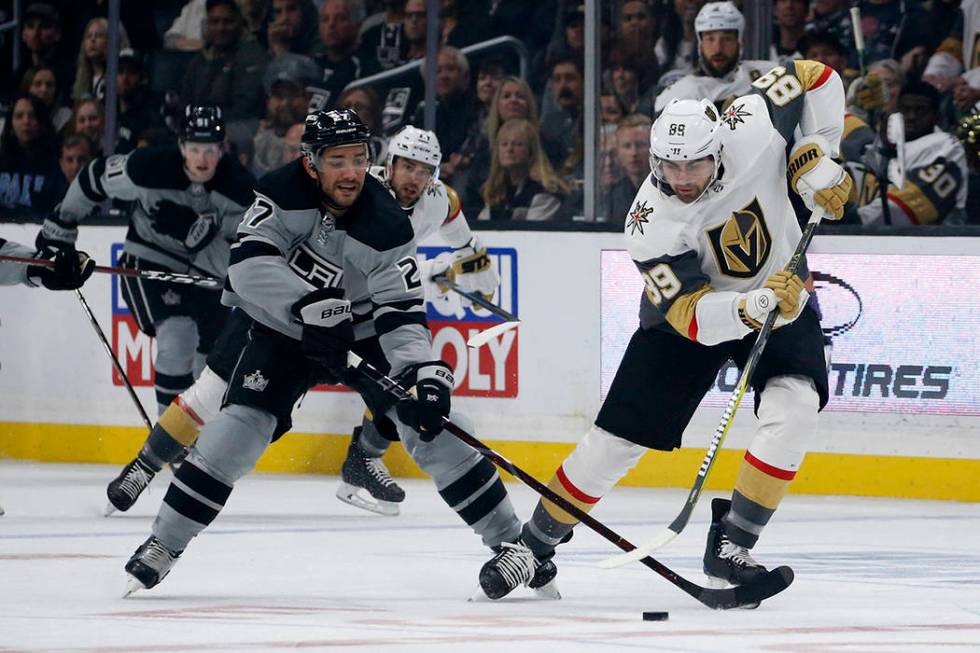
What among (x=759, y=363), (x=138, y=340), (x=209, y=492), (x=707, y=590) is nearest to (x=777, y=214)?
(x=759, y=363)

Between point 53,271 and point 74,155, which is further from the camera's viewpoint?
point 74,155

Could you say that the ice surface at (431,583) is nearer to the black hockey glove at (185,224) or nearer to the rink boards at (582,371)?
the rink boards at (582,371)

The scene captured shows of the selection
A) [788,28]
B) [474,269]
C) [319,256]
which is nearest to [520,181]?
[474,269]

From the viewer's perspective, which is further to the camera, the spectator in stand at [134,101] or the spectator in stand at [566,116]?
the spectator in stand at [134,101]

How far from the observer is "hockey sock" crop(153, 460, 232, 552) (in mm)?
4539

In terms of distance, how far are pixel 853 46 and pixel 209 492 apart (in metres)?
3.48

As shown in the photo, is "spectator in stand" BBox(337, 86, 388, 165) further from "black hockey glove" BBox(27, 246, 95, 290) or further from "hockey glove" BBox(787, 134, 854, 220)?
"hockey glove" BBox(787, 134, 854, 220)

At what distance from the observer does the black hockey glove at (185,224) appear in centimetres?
707

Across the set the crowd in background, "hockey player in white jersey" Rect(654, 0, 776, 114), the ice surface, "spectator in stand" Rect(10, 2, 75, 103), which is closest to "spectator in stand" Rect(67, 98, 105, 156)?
the crowd in background

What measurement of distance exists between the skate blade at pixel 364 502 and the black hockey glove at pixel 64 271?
1069 mm

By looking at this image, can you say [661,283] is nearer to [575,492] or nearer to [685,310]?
[685,310]

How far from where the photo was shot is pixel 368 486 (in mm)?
6672

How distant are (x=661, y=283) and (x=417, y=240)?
220cm

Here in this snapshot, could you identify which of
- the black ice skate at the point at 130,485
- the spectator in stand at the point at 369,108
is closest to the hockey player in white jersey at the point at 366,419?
the black ice skate at the point at 130,485
